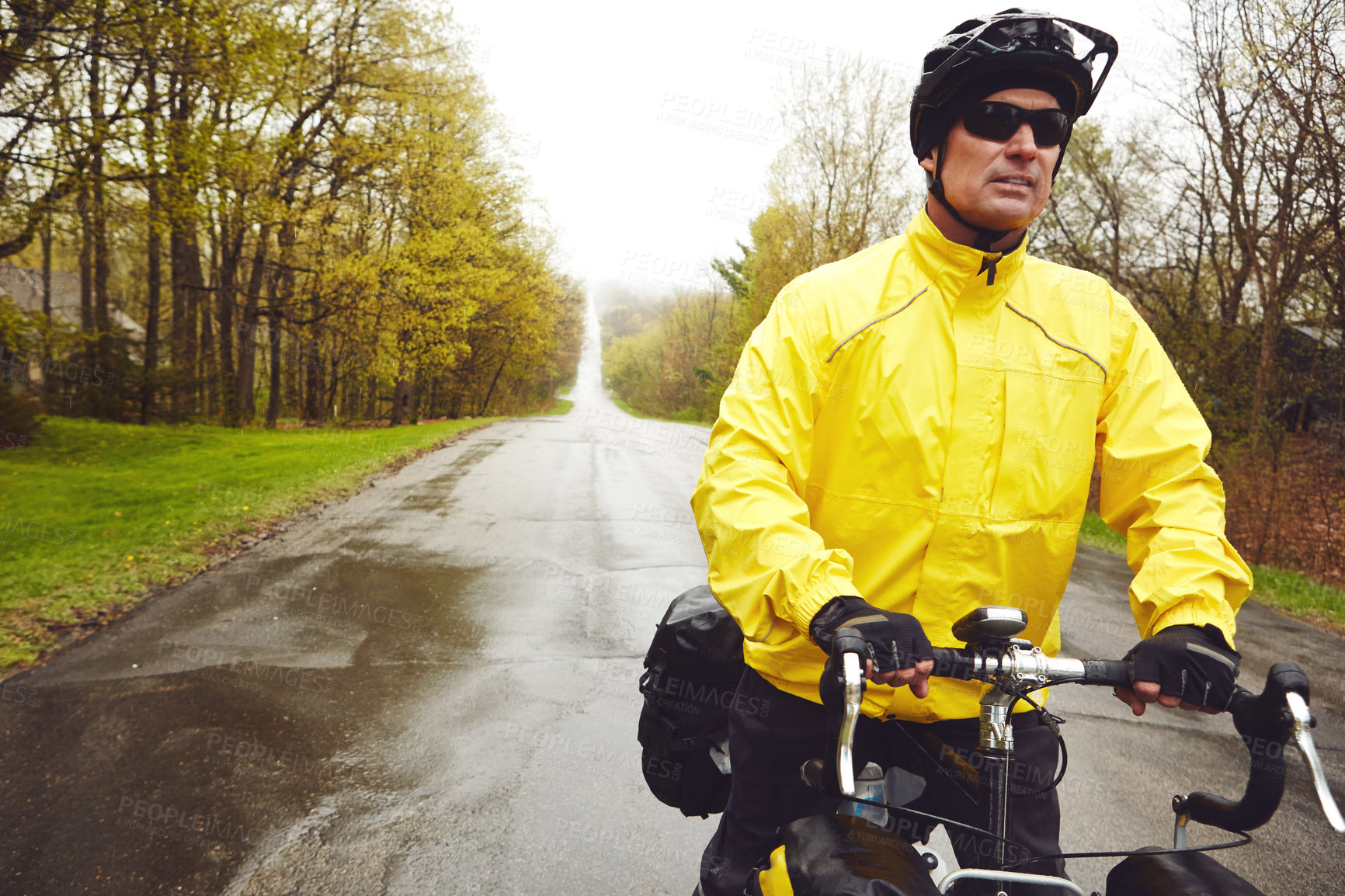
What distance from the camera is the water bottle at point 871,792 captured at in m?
1.75

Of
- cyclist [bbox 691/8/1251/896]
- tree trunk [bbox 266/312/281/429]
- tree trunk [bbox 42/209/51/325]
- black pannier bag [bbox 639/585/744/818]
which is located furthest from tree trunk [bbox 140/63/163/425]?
cyclist [bbox 691/8/1251/896]

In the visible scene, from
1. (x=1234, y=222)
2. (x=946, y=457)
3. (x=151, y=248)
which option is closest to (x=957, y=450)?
(x=946, y=457)

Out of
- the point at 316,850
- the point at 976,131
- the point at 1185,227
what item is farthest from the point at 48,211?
the point at 1185,227

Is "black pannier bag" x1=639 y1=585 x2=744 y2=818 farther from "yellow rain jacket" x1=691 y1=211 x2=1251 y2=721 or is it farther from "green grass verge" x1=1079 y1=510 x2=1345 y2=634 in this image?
"green grass verge" x1=1079 y1=510 x2=1345 y2=634

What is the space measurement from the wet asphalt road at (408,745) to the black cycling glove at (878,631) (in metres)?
2.10

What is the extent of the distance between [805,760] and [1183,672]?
789mm

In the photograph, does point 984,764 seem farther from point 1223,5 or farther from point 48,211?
point 1223,5

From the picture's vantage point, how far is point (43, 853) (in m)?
3.01

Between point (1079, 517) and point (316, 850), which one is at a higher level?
point (1079, 517)

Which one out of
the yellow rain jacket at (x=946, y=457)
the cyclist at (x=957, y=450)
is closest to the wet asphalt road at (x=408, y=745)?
the cyclist at (x=957, y=450)

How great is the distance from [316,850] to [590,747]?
4.64ft

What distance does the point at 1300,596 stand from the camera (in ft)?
28.8

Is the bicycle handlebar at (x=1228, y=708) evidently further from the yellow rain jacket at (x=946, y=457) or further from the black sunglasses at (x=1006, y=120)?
the black sunglasses at (x=1006, y=120)

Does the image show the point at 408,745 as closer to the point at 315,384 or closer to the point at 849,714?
the point at 849,714
